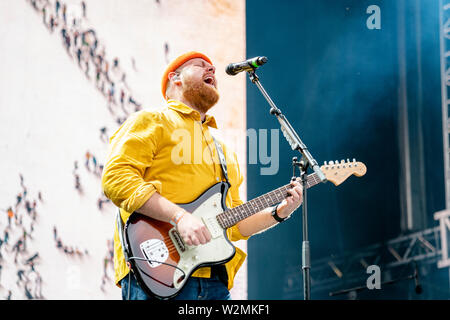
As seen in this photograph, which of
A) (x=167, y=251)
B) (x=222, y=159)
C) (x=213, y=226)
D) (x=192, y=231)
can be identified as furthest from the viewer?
(x=222, y=159)

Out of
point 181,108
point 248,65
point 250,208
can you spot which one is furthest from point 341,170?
point 181,108

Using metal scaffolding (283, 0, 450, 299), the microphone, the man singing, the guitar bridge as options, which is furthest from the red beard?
metal scaffolding (283, 0, 450, 299)

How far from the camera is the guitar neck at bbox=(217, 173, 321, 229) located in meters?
2.77

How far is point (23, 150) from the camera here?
209 inches

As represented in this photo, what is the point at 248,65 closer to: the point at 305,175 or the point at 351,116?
the point at 305,175

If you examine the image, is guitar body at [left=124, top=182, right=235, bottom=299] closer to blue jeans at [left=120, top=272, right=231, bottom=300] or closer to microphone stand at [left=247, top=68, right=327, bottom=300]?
blue jeans at [left=120, top=272, right=231, bottom=300]

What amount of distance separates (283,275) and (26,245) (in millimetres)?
2425

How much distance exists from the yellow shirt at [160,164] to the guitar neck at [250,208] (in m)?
0.10

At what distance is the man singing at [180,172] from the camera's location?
99.7 inches

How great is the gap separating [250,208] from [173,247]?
1.64 feet

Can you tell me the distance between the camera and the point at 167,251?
2.59 metres

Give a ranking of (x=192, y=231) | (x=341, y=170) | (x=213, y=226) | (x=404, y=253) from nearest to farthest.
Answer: (x=192, y=231), (x=213, y=226), (x=341, y=170), (x=404, y=253)

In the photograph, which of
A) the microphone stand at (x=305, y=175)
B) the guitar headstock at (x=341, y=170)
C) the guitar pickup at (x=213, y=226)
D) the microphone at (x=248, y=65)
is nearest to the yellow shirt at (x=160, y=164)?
the guitar pickup at (x=213, y=226)

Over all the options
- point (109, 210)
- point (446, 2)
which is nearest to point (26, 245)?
point (109, 210)
